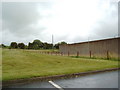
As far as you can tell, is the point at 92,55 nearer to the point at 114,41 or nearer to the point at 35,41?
the point at 114,41

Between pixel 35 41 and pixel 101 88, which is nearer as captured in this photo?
pixel 101 88

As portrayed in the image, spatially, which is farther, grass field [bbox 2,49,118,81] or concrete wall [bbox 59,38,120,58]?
concrete wall [bbox 59,38,120,58]

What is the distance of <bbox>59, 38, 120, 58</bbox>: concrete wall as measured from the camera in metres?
23.5

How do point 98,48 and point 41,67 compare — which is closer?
point 41,67

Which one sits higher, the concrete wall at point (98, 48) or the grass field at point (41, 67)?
the concrete wall at point (98, 48)

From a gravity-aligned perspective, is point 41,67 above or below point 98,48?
below

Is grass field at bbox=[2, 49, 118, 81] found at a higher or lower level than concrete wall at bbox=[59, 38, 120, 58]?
lower

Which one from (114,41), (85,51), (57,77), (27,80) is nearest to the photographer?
(27,80)

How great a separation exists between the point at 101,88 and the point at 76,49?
29.0 metres

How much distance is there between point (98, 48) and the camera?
26984mm

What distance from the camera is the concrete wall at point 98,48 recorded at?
23.5m

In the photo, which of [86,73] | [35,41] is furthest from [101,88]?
[35,41]

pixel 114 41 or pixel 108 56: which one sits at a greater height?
pixel 114 41

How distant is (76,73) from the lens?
9.23 metres
